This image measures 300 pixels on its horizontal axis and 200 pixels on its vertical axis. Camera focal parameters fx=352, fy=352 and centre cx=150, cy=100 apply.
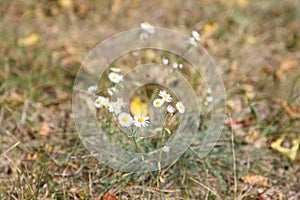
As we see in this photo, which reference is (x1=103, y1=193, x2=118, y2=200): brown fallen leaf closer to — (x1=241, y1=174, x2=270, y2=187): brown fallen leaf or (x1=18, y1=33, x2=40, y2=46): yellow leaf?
(x1=241, y1=174, x2=270, y2=187): brown fallen leaf

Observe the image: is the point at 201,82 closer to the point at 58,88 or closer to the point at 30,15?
the point at 58,88

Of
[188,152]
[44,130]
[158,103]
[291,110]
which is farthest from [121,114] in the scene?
[291,110]


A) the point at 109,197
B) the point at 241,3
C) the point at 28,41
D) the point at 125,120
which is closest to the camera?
the point at 125,120

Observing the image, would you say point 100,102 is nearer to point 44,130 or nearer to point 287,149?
point 44,130

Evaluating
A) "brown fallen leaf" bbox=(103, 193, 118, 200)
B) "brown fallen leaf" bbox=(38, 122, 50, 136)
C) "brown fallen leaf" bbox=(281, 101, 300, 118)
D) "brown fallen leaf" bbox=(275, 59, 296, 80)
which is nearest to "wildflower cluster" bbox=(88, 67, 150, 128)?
"brown fallen leaf" bbox=(103, 193, 118, 200)

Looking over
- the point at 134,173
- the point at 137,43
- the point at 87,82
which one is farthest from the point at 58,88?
the point at 134,173

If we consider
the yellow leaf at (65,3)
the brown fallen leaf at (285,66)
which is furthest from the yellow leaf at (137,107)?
the yellow leaf at (65,3)
